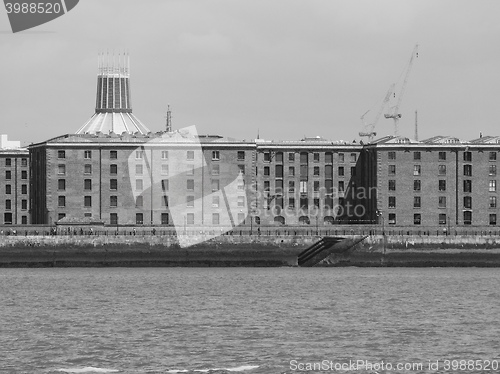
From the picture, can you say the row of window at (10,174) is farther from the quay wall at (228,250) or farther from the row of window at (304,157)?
the quay wall at (228,250)

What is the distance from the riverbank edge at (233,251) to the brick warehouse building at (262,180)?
21.6 metres

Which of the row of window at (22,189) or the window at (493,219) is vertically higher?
the row of window at (22,189)

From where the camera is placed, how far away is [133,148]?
151 meters

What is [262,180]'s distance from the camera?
15938cm

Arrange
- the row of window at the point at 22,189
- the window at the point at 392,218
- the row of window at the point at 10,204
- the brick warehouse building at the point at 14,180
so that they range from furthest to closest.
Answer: the row of window at the point at 22,189 → the brick warehouse building at the point at 14,180 → the row of window at the point at 10,204 → the window at the point at 392,218

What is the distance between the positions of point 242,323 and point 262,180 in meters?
90.5

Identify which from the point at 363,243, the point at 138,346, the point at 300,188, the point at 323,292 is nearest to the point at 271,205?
the point at 300,188

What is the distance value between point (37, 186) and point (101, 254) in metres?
35.1

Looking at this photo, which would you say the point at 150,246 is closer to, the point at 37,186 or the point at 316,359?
the point at 37,186

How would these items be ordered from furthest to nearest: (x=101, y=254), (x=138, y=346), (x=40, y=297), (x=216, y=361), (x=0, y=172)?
(x=0, y=172) < (x=101, y=254) < (x=40, y=297) < (x=138, y=346) < (x=216, y=361)

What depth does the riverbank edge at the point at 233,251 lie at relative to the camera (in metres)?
126

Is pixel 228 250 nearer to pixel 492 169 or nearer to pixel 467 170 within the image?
pixel 467 170

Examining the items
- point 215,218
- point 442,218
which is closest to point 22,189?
point 215,218

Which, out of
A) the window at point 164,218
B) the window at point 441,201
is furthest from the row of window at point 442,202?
the window at point 164,218
